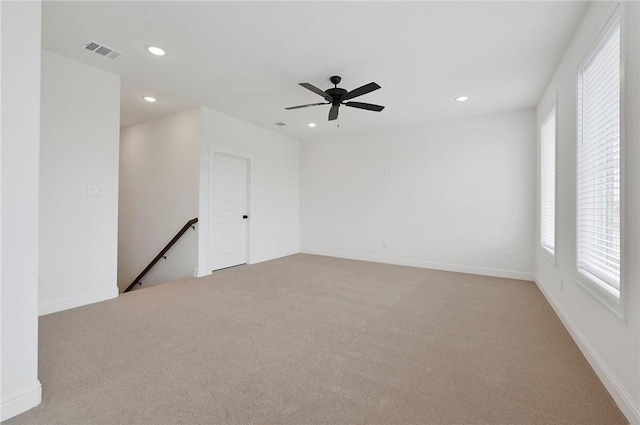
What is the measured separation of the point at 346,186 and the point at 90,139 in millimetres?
4489

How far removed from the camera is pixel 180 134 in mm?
4828

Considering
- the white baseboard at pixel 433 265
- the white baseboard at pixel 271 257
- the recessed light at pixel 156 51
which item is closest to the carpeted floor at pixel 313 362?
the white baseboard at pixel 433 265

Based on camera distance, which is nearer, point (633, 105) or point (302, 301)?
point (633, 105)

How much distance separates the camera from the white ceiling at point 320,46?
7.62ft

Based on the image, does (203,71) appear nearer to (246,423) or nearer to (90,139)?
(90,139)

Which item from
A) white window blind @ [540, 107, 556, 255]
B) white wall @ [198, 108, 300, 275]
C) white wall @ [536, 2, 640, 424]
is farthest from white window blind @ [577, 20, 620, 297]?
white wall @ [198, 108, 300, 275]

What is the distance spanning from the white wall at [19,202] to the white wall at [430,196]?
5199mm

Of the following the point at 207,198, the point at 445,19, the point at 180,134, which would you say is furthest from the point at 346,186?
the point at 445,19

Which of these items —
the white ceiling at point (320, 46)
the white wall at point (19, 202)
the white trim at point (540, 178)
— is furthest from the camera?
the white trim at point (540, 178)

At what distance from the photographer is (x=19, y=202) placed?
1569 millimetres

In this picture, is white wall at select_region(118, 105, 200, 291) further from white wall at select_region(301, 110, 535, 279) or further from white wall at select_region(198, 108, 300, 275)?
white wall at select_region(301, 110, 535, 279)

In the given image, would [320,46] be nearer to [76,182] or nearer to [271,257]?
[76,182]

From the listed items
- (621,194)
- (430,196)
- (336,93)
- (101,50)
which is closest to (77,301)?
(101,50)

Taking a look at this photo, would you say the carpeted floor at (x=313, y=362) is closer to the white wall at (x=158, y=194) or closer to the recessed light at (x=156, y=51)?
the white wall at (x=158, y=194)
